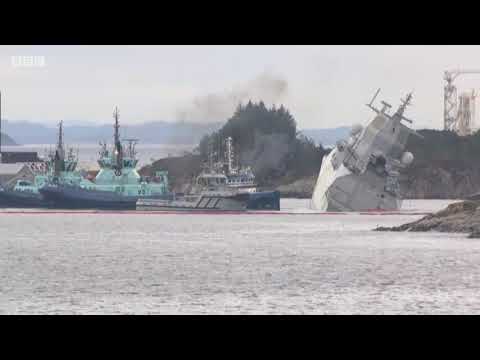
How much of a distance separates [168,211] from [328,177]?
14.9 m

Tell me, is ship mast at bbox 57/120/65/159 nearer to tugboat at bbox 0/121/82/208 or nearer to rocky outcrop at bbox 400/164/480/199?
tugboat at bbox 0/121/82/208

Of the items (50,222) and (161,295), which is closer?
(161,295)

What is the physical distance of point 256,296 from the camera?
24.1m

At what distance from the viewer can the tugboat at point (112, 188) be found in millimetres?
73375

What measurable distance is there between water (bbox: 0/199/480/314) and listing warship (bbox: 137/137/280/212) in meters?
15.5

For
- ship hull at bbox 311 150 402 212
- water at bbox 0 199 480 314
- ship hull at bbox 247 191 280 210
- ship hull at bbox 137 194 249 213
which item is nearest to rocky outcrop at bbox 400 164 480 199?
ship hull at bbox 247 191 280 210

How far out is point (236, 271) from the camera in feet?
100

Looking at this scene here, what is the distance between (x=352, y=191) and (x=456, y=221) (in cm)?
1610

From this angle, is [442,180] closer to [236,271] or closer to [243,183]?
[243,183]

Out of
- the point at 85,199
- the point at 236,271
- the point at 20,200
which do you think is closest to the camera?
the point at 236,271

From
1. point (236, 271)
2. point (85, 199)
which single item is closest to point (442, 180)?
point (85, 199)

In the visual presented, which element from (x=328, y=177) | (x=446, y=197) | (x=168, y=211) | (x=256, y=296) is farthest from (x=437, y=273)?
(x=446, y=197)
